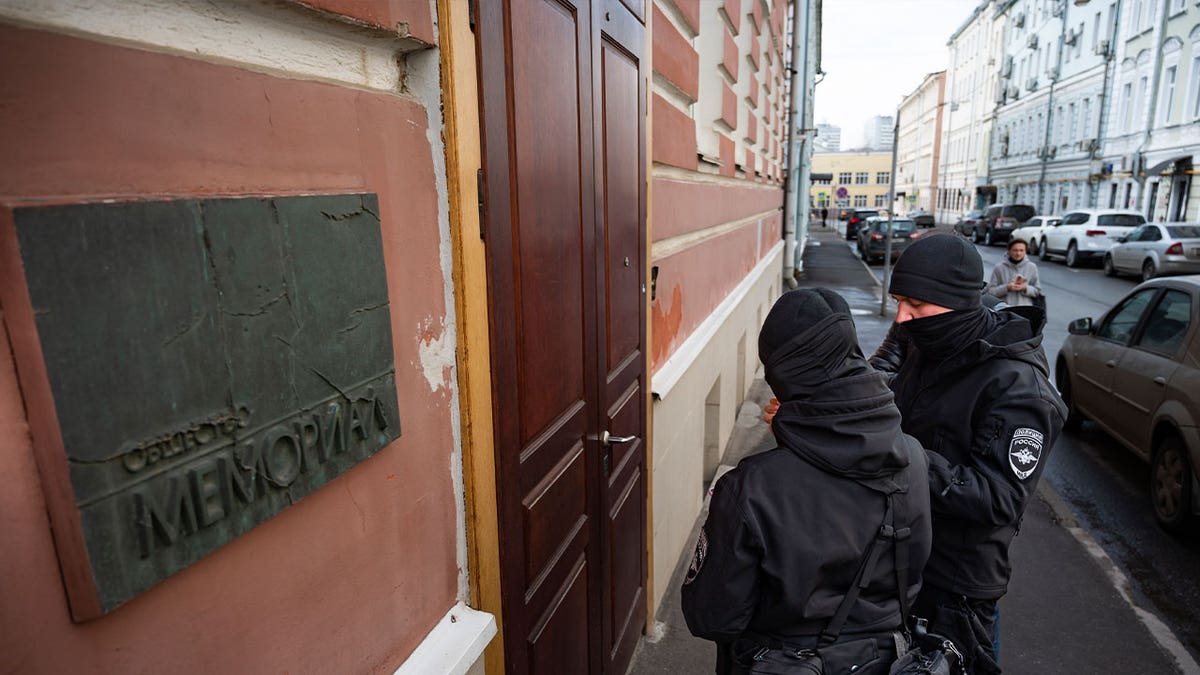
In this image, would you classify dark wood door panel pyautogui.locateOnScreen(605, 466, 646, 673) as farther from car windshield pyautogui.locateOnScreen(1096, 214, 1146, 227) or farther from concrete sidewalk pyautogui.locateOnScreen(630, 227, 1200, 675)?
car windshield pyautogui.locateOnScreen(1096, 214, 1146, 227)

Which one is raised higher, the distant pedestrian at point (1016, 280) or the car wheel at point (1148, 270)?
the distant pedestrian at point (1016, 280)

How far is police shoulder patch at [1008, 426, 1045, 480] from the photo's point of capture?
199 centimetres

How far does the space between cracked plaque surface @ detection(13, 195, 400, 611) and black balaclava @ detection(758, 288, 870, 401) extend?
0.97 meters

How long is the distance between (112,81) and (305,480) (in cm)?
57

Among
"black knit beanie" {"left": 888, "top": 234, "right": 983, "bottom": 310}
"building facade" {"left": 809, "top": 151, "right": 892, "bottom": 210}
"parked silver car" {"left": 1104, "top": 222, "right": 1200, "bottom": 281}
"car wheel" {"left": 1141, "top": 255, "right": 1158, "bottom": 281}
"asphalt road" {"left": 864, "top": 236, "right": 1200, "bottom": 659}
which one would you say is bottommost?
"asphalt road" {"left": 864, "top": 236, "right": 1200, "bottom": 659}

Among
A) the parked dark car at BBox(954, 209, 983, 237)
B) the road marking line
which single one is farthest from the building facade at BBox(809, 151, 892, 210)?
the road marking line

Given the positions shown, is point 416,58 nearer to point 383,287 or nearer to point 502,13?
point 502,13

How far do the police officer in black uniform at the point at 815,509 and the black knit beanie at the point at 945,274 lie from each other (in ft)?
2.08

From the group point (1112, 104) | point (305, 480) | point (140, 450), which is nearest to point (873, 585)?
point (305, 480)

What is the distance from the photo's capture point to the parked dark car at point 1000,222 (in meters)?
28.5

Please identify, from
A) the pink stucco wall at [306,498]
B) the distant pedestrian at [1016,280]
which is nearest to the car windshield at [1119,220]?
the distant pedestrian at [1016,280]

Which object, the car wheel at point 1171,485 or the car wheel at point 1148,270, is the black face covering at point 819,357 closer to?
the car wheel at point 1171,485

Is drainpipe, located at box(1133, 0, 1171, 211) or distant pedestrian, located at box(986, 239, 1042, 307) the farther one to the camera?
drainpipe, located at box(1133, 0, 1171, 211)

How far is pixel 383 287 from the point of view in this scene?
3.88 ft
